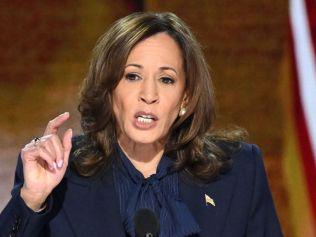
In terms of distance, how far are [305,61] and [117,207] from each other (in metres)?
1.26

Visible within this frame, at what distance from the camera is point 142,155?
80.2 inches

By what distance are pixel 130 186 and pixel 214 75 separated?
3.44ft

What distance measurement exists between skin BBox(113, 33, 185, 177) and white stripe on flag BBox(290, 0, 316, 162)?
94 cm

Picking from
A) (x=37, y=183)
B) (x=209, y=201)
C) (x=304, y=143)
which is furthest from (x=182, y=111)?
(x=304, y=143)

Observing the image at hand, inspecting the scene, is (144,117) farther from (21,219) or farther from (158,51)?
(21,219)

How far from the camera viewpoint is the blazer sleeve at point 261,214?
1.98 m

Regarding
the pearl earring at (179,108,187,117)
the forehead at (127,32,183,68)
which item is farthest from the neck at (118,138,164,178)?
the forehead at (127,32,183,68)

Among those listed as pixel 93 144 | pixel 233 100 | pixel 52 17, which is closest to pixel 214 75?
pixel 233 100

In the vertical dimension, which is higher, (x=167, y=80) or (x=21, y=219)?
(x=167, y=80)

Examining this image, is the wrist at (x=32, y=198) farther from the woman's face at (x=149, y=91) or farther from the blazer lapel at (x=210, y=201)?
the blazer lapel at (x=210, y=201)

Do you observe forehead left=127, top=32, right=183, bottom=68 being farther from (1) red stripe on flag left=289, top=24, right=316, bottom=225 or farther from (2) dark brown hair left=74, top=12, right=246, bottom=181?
(1) red stripe on flag left=289, top=24, right=316, bottom=225

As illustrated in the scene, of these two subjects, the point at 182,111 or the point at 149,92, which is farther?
the point at 182,111

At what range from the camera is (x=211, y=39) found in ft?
9.52

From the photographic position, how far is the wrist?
1.75m
